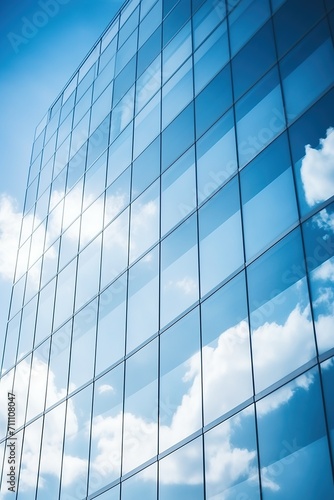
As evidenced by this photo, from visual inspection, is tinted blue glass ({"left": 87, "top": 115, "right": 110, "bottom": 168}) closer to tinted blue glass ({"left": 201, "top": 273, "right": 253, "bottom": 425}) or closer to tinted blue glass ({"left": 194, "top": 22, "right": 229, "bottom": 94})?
tinted blue glass ({"left": 194, "top": 22, "right": 229, "bottom": 94})

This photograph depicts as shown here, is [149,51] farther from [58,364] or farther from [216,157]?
[58,364]

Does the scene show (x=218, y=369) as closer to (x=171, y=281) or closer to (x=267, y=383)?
(x=267, y=383)

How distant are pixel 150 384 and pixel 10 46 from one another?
14.4 meters

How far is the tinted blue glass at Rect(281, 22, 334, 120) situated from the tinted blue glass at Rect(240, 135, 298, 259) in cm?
111

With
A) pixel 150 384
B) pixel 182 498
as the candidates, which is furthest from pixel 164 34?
pixel 182 498

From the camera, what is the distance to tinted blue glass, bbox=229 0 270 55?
57.1 ft

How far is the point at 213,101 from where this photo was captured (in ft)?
59.4

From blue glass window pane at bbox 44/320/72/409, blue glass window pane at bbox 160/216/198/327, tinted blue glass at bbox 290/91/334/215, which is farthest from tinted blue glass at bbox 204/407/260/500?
blue glass window pane at bbox 44/320/72/409

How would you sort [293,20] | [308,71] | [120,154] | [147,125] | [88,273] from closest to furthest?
[308,71]
[293,20]
[88,273]
[147,125]
[120,154]

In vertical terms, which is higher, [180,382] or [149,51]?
[149,51]

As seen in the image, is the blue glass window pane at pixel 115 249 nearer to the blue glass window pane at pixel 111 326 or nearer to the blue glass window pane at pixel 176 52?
the blue glass window pane at pixel 111 326

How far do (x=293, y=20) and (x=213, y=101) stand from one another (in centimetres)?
356

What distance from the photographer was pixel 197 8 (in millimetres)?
21312

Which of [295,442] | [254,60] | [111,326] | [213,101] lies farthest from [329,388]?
[213,101]
